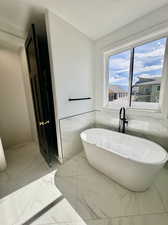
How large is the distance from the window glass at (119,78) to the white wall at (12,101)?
2.16 meters

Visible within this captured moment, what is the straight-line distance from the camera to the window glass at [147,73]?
161 centimetres

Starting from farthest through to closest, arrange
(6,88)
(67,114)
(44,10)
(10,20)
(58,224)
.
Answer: (6,88), (67,114), (10,20), (44,10), (58,224)

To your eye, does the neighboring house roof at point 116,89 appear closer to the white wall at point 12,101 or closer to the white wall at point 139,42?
the white wall at point 139,42

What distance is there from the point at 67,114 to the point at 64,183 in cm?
108

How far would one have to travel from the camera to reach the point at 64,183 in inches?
57.1

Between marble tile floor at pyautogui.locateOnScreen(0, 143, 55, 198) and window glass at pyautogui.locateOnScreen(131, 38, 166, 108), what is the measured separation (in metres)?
2.15

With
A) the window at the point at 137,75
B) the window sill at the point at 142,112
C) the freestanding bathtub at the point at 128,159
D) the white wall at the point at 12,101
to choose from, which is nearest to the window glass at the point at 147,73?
the window at the point at 137,75

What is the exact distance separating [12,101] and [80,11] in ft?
7.28

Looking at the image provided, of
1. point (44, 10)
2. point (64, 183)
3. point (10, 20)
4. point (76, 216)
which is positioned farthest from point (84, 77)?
point (76, 216)

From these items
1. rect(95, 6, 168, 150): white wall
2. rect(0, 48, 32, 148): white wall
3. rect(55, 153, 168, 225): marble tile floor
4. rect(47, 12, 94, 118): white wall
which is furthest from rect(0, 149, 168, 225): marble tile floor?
rect(0, 48, 32, 148): white wall

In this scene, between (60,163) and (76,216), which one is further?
(60,163)

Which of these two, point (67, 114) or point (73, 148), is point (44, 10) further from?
point (73, 148)

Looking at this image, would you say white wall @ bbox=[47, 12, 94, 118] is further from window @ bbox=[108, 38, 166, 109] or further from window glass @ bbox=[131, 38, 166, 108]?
window glass @ bbox=[131, 38, 166, 108]

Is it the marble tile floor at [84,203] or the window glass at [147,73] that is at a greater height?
the window glass at [147,73]
